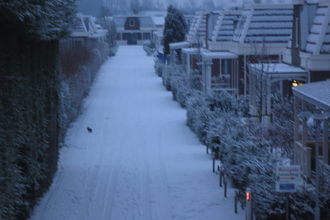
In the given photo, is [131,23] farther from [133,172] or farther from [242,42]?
[133,172]

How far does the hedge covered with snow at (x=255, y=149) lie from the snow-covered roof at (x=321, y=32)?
169 cm

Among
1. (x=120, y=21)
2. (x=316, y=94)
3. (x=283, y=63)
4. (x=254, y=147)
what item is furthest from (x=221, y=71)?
(x=120, y=21)

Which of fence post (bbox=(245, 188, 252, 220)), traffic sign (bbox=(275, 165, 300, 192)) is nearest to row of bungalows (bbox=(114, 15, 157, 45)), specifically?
fence post (bbox=(245, 188, 252, 220))

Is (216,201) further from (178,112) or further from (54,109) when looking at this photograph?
(178,112)

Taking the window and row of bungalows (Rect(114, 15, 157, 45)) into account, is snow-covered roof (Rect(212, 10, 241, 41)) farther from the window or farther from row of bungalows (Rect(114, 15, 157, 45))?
the window

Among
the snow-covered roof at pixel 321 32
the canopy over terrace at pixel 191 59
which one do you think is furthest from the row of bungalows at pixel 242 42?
the snow-covered roof at pixel 321 32

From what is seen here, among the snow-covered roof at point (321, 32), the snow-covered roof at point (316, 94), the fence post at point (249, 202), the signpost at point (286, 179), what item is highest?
the snow-covered roof at point (321, 32)

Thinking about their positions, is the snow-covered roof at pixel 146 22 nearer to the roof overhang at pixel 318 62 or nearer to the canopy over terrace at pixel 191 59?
the canopy over terrace at pixel 191 59

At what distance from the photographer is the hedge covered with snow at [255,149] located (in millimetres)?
9172

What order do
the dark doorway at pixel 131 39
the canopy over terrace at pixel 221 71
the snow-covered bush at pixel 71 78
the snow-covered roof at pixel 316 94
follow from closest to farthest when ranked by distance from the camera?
the snow-covered roof at pixel 316 94 < the snow-covered bush at pixel 71 78 < the canopy over terrace at pixel 221 71 < the dark doorway at pixel 131 39

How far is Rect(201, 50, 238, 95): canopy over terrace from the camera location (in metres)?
26.4

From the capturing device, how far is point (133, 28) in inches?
3789

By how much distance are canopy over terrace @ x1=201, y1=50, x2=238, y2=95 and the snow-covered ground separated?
1.93 meters

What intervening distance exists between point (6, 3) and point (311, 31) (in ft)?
41.1
